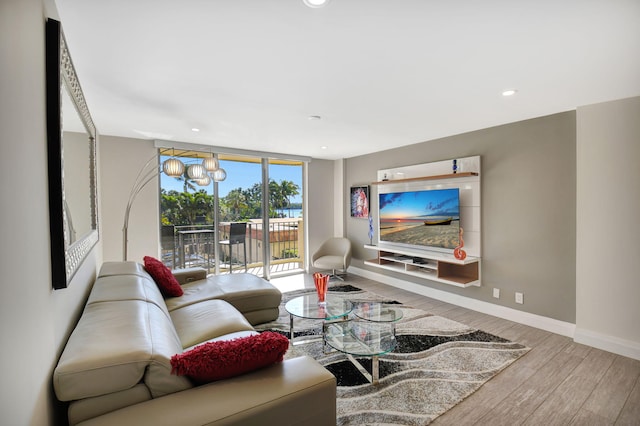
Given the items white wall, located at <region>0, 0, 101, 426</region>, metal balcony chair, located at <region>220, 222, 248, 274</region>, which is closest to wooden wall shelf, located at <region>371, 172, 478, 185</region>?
metal balcony chair, located at <region>220, 222, 248, 274</region>

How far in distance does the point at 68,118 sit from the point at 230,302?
2.12 m

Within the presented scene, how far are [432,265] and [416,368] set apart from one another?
196 cm

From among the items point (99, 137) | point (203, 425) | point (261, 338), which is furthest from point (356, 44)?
point (99, 137)

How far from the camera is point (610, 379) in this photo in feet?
7.66

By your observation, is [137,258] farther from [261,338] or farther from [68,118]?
[261,338]

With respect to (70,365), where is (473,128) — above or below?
above

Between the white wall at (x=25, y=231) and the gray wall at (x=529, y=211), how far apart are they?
4025mm

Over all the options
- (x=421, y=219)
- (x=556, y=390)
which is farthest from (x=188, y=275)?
(x=556, y=390)

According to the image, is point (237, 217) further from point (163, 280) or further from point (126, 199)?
point (163, 280)

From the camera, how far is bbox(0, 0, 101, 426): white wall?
739mm

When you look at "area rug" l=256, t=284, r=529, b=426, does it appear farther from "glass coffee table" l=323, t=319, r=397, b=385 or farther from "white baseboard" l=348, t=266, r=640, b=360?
"white baseboard" l=348, t=266, r=640, b=360

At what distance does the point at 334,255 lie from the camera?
5703mm

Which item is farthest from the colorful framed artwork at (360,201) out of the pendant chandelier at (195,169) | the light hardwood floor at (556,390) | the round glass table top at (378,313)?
the light hardwood floor at (556,390)

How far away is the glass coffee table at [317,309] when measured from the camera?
269cm
